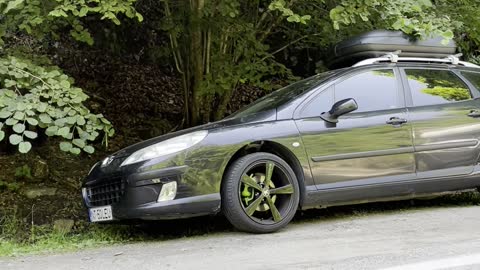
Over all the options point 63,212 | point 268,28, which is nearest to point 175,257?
point 63,212

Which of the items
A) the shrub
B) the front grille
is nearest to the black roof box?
the shrub

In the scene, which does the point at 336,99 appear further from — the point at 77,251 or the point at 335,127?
the point at 77,251

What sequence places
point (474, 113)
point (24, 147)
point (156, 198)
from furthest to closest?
point (474, 113)
point (24, 147)
point (156, 198)

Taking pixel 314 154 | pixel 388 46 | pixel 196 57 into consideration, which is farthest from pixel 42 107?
pixel 388 46

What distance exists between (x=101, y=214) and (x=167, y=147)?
2.72ft

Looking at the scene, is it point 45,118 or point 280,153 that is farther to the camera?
point 280,153

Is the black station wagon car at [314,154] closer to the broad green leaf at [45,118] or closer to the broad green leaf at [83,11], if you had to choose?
the broad green leaf at [45,118]

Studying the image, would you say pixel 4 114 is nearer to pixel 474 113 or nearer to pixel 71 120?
pixel 71 120

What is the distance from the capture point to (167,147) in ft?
14.3

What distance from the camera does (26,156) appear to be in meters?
7.56

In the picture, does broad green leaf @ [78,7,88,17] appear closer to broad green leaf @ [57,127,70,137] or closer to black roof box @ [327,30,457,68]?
broad green leaf @ [57,127,70,137]

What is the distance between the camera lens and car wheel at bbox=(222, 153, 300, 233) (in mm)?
4340

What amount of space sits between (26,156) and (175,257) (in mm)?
4643

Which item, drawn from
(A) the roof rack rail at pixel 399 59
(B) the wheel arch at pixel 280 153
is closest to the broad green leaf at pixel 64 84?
(B) the wheel arch at pixel 280 153
